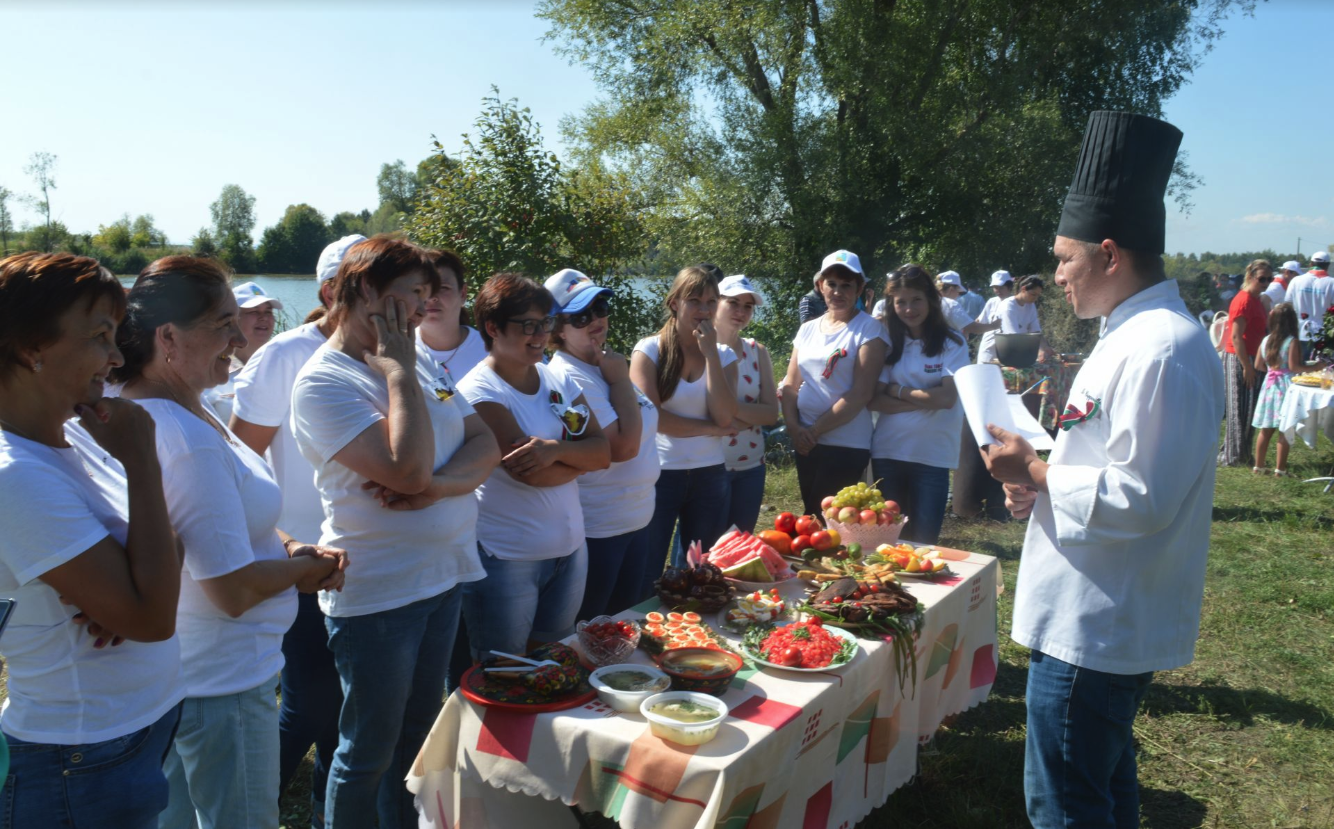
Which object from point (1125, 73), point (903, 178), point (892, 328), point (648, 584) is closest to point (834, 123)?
point (903, 178)

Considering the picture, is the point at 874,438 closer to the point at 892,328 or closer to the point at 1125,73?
the point at 892,328

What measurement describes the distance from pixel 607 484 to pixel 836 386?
187 cm

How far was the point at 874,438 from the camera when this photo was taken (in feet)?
16.6

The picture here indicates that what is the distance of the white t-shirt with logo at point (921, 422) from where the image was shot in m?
4.91

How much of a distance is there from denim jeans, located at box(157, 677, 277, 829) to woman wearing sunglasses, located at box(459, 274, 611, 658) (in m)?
0.93

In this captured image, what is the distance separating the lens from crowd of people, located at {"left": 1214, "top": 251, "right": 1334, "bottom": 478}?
8.80m

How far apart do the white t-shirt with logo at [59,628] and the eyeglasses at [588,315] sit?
6.63ft

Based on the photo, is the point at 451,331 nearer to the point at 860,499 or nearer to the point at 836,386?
the point at 860,499

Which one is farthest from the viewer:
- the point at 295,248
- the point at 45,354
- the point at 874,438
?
the point at 295,248

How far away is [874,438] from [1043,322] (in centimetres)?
1114

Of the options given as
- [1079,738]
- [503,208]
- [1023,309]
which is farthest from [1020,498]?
[1023,309]

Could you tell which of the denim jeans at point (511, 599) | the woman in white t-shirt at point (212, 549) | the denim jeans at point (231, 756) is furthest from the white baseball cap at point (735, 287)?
the denim jeans at point (231, 756)

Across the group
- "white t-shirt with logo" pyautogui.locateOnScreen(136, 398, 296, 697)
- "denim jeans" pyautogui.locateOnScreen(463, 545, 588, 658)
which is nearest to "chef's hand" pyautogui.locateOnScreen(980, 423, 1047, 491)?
"denim jeans" pyautogui.locateOnScreen(463, 545, 588, 658)

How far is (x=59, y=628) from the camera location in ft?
5.46
